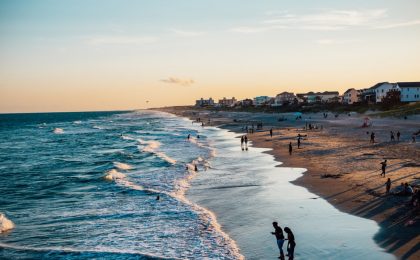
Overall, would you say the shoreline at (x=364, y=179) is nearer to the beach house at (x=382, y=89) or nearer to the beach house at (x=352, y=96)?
the beach house at (x=382, y=89)

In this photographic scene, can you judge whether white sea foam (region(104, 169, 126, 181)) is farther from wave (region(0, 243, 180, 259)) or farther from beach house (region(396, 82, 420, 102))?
beach house (region(396, 82, 420, 102))

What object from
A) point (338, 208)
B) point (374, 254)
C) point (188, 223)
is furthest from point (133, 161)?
point (374, 254)

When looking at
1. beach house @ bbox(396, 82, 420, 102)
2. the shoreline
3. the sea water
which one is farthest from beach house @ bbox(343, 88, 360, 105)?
the sea water

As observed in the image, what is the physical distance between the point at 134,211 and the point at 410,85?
98.9 meters

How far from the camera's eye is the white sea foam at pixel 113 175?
33.6 metres

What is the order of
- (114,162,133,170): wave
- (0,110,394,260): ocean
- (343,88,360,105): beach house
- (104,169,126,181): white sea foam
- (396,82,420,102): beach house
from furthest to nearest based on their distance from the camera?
(343,88,360,105): beach house
(396,82,420,102): beach house
(114,162,133,170): wave
(104,169,126,181): white sea foam
(0,110,394,260): ocean

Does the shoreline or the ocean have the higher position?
the shoreline

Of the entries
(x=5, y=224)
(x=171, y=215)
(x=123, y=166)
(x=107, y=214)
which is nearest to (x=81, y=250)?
(x=107, y=214)

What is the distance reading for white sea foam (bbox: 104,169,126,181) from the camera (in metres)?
33.6

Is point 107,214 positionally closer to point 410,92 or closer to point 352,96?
point 410,92

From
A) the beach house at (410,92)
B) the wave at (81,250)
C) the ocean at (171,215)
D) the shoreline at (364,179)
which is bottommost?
the wave at (81,250)

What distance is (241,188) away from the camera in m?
27.4

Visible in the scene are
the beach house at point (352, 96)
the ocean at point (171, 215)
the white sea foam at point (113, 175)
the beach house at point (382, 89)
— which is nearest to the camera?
the ocean at point (171, 215)

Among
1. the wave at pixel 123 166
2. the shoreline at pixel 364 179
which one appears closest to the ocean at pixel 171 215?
the wave at pixel 123 166
